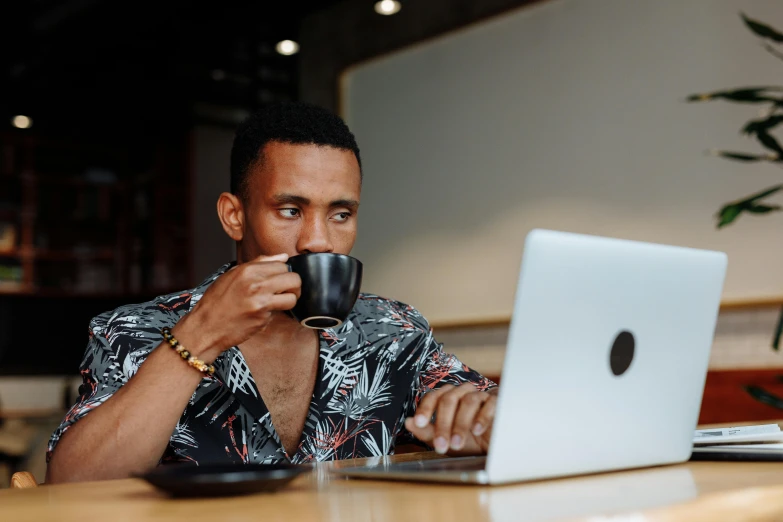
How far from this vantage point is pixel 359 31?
4742 mm

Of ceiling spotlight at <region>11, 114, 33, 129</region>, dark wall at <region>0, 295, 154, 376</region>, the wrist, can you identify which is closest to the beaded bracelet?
the wrist

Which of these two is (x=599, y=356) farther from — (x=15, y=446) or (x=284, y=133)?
(x=15, y=446)

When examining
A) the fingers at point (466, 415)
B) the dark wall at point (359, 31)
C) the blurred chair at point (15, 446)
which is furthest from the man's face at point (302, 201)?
the blurred chair at point (15, 446)

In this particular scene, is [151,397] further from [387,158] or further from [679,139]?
[387,158]

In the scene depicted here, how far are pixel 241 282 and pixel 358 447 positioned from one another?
0.54 metres

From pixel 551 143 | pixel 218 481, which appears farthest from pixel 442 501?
pixel 551 143

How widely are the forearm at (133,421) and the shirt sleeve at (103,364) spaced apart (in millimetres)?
116

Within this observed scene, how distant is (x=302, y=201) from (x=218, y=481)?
792mm

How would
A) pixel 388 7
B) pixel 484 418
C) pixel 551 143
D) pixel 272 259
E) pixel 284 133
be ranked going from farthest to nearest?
pixel 388 7 < pixel 551 143 < pixel 284 133 < pixel 272 259 < pixel 484 418

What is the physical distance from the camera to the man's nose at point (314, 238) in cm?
138

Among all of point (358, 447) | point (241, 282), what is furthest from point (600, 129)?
point (241, 282)

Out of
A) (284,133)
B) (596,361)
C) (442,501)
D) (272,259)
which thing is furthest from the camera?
(284,133)

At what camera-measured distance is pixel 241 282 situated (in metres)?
1.00

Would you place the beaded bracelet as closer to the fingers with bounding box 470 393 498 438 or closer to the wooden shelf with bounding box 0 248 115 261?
the fingers with bounding box 470 393 498 438
